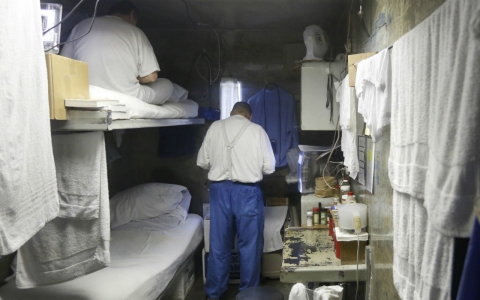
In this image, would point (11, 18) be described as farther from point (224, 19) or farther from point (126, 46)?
point (224, 19)

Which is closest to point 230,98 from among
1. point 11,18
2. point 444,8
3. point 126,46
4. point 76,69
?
point 126,46

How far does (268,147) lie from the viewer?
354 cm

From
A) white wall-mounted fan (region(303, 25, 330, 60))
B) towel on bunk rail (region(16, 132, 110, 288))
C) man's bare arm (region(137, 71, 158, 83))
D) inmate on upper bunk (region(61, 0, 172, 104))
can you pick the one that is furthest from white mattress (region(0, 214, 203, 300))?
white wall-mounted fan (region(303, 25, 330, 60))

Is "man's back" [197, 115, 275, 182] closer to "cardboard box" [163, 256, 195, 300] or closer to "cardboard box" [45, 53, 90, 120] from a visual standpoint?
"cardboard box" [163, 256, 195, 300]

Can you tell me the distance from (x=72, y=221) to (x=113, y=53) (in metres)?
1.18

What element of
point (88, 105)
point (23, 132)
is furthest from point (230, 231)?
point (23, 132)

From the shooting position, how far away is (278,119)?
13.7 ft

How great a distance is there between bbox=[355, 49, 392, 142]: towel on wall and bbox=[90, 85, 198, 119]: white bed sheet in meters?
1.39

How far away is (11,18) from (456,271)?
4.97ft

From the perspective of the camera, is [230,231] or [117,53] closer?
[117,53]

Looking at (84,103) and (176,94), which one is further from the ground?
(176,94)

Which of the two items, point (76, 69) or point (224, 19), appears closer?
point (76, 69)

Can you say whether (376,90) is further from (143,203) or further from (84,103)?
(143,203)

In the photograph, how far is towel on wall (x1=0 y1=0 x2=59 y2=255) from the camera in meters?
1.16
